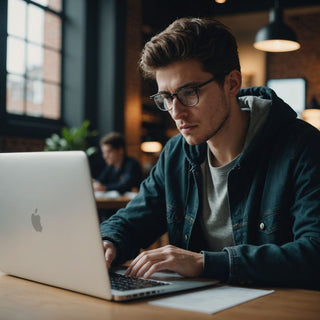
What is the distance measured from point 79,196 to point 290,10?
7.73m

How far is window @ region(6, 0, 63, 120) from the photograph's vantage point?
17.6ft

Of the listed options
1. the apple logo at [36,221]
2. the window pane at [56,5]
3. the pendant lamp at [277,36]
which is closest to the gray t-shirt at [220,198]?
the apple logo at [36,221]

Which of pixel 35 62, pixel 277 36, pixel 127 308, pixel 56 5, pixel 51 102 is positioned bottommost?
pixel 127 308

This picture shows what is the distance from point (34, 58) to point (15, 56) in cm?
38

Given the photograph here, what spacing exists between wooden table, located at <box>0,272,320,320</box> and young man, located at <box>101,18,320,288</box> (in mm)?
148

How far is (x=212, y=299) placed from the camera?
3.46ft

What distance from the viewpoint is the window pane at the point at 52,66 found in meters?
6.10

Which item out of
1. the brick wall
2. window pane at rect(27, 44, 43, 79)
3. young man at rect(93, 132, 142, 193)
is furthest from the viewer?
the brick wall

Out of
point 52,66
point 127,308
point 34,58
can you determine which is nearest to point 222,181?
point 127,308

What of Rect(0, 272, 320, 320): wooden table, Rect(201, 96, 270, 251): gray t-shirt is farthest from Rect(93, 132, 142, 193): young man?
Rect(0, 272, 320, 320): wooden table

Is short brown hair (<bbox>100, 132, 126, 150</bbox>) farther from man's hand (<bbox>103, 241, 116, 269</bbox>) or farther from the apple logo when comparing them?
the apple logo

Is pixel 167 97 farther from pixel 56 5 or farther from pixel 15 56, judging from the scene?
pixel 56 5

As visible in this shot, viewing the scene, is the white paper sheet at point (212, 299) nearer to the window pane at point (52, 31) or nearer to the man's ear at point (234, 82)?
the man's ear at point (234, 82)

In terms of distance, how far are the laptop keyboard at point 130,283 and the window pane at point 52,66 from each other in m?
5.23
